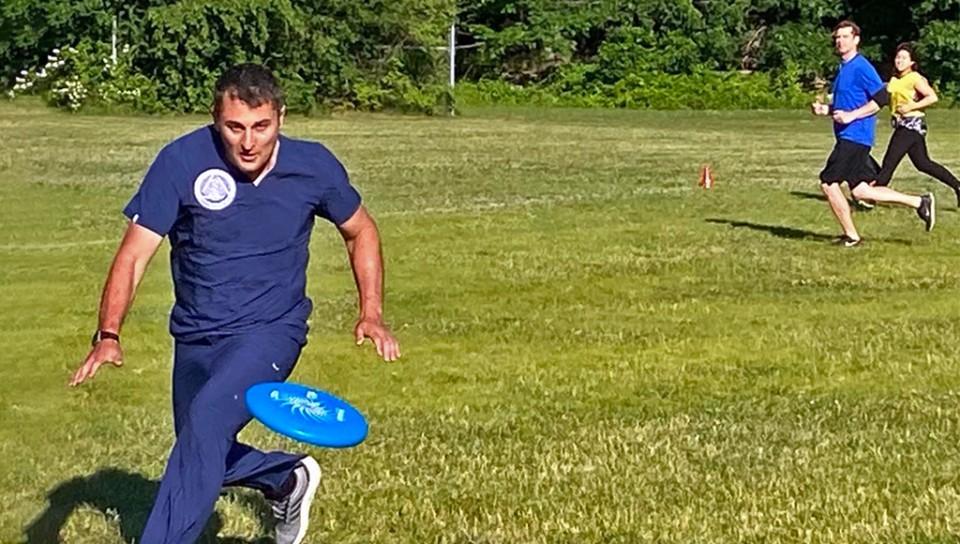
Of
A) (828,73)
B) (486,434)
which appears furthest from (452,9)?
(486,434)

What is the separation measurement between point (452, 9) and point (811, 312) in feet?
126

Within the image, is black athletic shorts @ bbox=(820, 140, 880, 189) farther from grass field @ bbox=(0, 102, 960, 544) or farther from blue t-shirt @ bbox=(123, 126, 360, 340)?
blue t-shirt @ bbox=(123, 126, 360, 340)

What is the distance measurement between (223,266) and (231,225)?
0.13 metres

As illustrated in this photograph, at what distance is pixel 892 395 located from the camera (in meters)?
9.19

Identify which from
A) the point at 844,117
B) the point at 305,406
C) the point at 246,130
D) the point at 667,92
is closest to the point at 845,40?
the point at 844,117

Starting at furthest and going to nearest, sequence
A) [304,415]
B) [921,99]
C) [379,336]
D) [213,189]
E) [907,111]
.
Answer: [907,111]
[921,99]
[379,336]
[213,189]
[304,415]

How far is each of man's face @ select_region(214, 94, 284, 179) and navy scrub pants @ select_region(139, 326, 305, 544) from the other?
564 mm

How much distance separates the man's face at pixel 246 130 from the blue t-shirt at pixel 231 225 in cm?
10

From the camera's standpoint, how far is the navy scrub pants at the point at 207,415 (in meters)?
5.40

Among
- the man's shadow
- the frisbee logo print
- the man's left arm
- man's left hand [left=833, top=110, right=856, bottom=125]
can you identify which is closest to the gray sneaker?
the man's shadow

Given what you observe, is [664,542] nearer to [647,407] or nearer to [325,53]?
[647,407]

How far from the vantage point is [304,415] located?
5.31 metres

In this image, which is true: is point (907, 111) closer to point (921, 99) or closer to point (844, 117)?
point (921, 99)

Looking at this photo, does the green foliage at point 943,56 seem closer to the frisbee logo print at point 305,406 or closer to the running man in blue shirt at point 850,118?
the running man in blue shirt at point 850,118
